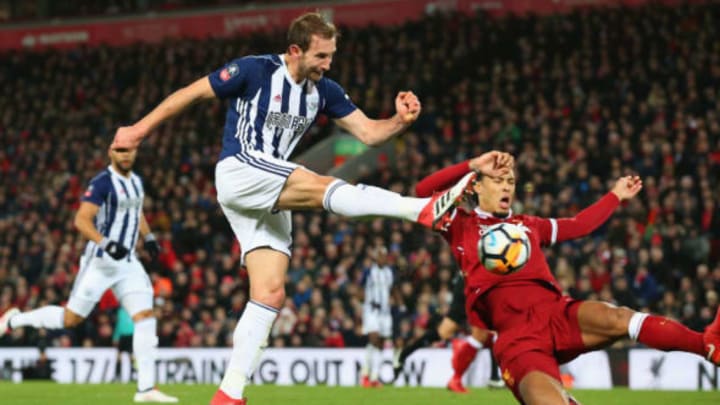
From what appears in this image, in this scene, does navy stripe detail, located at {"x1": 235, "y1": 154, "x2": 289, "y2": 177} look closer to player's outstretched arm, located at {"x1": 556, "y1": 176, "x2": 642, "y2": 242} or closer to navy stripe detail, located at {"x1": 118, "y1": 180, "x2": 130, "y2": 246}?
player's outstretched arm, located at {"x1": 556, "y1": 176, "x2": 642, "y2": 242}

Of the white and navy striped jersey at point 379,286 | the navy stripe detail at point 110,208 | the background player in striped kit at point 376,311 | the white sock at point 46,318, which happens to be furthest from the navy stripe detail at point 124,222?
the white and navy striped jersey at point 379,286

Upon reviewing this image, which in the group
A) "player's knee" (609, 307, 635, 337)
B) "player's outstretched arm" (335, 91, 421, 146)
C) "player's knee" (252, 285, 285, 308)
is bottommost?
"player's knee" (609, 307, 635, 337)

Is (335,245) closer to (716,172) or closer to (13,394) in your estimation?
(716,172)

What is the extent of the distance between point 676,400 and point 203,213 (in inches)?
482

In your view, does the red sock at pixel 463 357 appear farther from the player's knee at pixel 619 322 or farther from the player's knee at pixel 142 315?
the player's knee at pixel 619 322

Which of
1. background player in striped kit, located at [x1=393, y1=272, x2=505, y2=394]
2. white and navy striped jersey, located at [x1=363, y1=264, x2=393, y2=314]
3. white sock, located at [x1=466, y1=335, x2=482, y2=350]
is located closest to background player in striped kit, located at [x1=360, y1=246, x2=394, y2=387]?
white and navy striped jersey, located at [x1=363, y1=264, x2=393, y2=314]

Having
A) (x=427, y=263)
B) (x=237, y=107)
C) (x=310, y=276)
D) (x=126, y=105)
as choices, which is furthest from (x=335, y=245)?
(x=237, y=107)

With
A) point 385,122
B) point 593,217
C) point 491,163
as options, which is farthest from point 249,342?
point 593,217

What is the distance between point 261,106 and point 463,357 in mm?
6038

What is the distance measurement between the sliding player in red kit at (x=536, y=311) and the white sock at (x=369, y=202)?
11.6 inches

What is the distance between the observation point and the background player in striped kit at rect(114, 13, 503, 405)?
671 cm

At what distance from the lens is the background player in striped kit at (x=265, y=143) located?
6.71m

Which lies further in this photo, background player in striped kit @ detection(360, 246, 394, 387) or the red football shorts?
background player in striped kit @ detection(360, 246, 394, 387)

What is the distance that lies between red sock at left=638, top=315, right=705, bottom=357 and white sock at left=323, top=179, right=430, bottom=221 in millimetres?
1390
